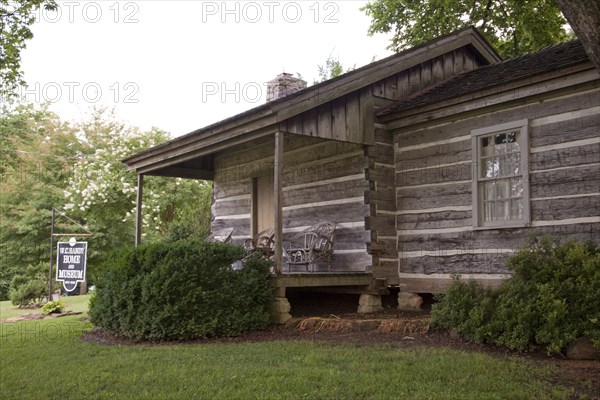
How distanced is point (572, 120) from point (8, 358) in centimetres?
828

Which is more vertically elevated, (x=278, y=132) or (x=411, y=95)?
(x=411, y=95)

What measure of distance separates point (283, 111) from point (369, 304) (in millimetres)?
3656

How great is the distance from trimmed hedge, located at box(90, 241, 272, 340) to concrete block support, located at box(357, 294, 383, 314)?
202 centimetres

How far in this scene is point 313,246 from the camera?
10.8 meters

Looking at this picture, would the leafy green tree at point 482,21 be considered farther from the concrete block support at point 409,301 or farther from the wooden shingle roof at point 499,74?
the concrete block support at point 409,301

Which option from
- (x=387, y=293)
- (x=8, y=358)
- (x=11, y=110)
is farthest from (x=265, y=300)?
(x=11, y=110)

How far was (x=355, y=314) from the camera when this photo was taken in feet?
33.8

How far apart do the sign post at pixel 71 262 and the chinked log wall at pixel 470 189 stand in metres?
7.34

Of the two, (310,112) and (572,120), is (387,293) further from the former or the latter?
(572,120)

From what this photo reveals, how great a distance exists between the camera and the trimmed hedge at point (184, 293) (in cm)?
840

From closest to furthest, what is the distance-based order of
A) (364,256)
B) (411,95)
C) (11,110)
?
1. (364,256)
2. (411,95)
3. (11,110)

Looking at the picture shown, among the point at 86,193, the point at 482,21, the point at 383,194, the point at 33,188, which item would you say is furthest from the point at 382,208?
the point at 33,188

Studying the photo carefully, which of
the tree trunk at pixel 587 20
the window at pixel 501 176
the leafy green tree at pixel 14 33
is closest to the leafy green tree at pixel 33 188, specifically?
the leafy green tree at pixel 14 33

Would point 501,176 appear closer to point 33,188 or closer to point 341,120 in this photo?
point 341,120
